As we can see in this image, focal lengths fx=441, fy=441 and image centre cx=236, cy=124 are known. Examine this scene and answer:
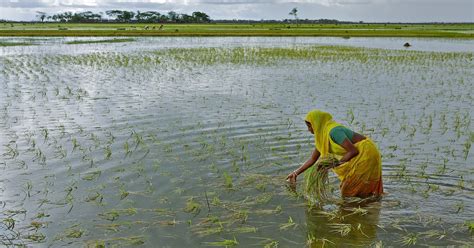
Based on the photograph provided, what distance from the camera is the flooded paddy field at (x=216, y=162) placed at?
14.5 ft

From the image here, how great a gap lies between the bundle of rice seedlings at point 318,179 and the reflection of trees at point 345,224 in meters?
0.17

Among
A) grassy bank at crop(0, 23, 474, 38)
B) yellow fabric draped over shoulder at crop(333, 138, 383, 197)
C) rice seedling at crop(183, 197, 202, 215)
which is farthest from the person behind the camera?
grassy bank at crop(0, 23, 474, 38)

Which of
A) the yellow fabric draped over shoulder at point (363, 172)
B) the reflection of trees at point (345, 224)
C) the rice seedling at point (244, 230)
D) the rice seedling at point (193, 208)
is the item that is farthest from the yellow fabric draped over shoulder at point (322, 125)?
the rice seedling at point (193, 208)

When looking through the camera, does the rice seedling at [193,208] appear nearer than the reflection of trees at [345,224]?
No

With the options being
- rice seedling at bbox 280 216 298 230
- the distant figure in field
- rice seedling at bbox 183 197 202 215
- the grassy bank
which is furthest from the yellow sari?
the grassy bank

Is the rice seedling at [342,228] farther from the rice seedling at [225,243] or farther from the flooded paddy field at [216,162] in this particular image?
the rice seedling at [225,243]

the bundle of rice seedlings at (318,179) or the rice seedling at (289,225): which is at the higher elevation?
the bundle of rice seedlings at (318,179)

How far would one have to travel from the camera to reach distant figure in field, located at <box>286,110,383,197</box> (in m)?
4.59

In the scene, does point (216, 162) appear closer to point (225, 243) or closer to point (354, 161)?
point (354, 161)

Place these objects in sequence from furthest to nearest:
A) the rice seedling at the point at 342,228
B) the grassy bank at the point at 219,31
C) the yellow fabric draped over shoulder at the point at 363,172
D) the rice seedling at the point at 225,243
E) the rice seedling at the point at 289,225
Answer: the grassy bank at the point at 219,31 < the yellow fabric draped over shoulder at the point at 363,172 < the rice seedling at the point at 289,225 < the rice seedling at the point at 342,228 < the rice seedling at the point at 225,243

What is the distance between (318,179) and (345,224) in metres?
0.62

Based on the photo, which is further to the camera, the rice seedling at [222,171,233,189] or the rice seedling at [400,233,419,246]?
the rice seedling at [222,171,233,189]

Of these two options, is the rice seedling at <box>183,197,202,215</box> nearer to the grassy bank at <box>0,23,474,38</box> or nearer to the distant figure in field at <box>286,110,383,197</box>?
the distant figure in field at <box>286,110,383,197</box>

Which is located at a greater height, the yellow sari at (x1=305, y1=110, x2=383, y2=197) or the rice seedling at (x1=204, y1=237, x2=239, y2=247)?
the yellow sari at (x1=305, y1=110, x2=383, y2=197)
